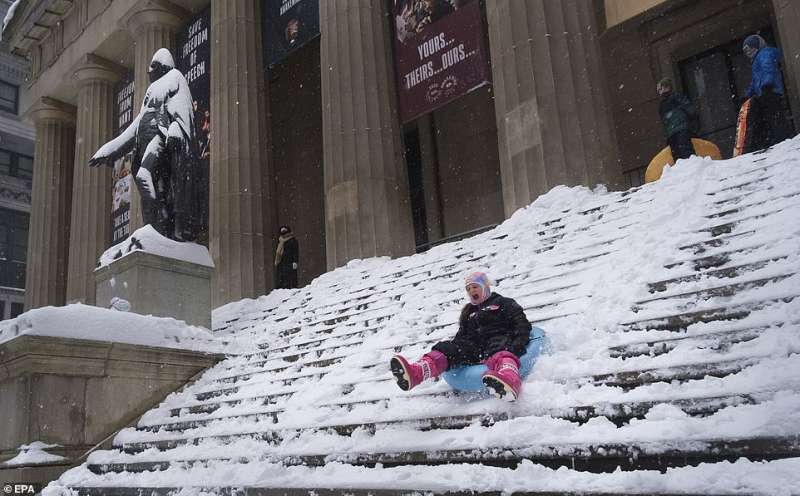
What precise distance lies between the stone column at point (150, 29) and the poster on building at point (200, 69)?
0.35 meters

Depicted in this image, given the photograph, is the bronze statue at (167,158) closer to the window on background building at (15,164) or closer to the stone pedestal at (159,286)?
the stone pedestal at (159,286)

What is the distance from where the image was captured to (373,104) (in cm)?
1275

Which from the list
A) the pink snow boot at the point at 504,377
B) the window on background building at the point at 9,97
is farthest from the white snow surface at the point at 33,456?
the window on background building at the point at 9,97

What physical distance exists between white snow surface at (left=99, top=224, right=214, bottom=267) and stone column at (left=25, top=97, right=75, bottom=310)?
1489 cm

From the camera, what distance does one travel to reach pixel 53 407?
651 cm

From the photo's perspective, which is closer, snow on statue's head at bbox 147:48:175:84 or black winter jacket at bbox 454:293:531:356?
black winter jacket at bbox 454:293:531:356

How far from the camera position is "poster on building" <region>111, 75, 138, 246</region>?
18.8 metres

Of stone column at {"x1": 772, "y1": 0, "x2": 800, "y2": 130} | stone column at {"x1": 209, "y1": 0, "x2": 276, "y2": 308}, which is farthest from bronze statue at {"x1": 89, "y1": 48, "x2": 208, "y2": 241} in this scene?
stone column at {"x1": 772, "y1": 0, "x2": 800, "y2": 130}

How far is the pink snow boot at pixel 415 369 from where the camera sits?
4174mm

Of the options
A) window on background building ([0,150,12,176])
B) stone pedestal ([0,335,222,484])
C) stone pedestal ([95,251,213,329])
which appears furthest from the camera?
window on background building ([0,150,12,176])

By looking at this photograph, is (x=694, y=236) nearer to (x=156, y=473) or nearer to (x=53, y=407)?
(x=156, y=473)

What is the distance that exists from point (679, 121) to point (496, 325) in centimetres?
535

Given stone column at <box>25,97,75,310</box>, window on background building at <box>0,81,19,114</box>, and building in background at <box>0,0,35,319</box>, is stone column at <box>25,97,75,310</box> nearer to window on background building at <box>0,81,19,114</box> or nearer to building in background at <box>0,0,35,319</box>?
building in background at <box>0,0,35,319</box>

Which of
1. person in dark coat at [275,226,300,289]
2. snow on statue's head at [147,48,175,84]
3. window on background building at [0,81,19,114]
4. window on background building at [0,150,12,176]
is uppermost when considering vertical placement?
window on background building at [0,81,19,114]
